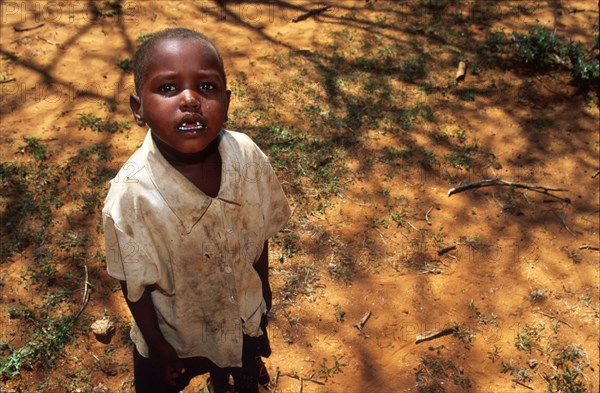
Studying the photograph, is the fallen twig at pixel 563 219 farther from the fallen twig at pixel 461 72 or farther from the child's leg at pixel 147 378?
the child's leg at pixel 147 378

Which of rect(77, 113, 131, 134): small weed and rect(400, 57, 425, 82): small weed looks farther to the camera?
rect(400, 57, 425, 82): small weed

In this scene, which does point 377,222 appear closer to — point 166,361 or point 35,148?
point 166,361

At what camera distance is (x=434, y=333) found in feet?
9.64

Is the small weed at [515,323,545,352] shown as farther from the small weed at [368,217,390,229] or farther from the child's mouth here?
the child's mouth

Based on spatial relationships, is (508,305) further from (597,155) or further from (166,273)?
(166,273)

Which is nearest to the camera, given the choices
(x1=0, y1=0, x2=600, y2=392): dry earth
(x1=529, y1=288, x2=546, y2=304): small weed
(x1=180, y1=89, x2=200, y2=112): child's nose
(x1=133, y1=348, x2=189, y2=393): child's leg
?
(x1=180, y1=89, x2=200, y2=112): child's nose

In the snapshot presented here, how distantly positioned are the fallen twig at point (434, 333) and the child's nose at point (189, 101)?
2.08m

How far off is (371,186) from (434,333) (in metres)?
1.22

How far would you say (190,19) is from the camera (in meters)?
5.34

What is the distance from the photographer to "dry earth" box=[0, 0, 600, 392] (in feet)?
9.36

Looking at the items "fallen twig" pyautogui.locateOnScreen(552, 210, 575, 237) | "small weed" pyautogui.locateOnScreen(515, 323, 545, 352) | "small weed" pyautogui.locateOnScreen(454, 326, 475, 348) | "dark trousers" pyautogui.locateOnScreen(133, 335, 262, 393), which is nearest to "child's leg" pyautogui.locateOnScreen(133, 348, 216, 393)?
"dark trousers" pyautogui.locateOnScreen(133, 335, 262, 393)

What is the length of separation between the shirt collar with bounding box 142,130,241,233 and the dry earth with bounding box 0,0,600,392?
60.9 inches

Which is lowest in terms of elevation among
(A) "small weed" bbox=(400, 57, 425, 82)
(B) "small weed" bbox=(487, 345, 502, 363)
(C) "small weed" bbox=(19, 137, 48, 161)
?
(B) "small weed" bbox=(487, 345, 502, 363)

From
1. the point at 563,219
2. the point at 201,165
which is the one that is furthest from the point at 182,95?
the point at 563,219
